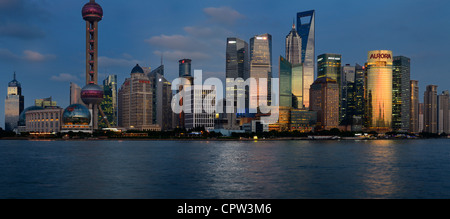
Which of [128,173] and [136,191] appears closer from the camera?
[136,191]
